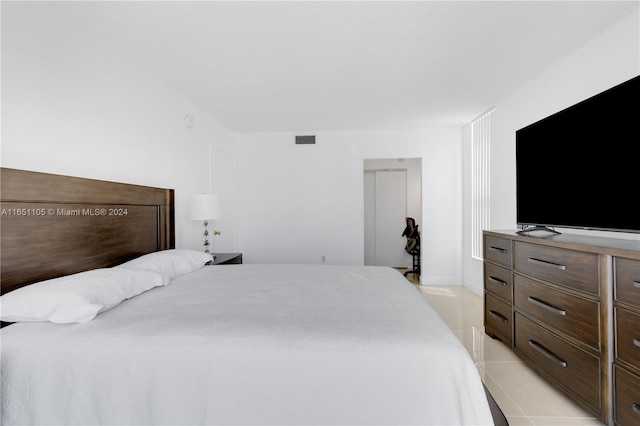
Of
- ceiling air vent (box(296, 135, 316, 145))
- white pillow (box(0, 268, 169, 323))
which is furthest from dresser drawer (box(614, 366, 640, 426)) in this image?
ceiling air vent (box(296, 135, 316, 145))

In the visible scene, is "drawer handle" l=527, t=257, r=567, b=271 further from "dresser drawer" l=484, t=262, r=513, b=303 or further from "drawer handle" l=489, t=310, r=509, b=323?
"drawer handle" l=489, t=310, r=509, b=323

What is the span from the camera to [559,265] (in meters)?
1.90

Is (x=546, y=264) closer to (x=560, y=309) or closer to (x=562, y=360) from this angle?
(x=560, y=309)

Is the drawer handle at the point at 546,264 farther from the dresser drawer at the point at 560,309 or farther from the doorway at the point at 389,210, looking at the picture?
the doorway at the point at 389,210

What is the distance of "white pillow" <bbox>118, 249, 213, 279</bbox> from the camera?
2080 mm

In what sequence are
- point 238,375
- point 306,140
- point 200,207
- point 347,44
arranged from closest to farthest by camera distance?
point 238,375 < point 347,44 < point 200,207 < point 306,140

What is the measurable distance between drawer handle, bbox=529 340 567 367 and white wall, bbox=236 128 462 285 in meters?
2.81

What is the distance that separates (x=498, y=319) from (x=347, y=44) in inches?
109

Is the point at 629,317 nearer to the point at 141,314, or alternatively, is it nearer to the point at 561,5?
the point at 561,5

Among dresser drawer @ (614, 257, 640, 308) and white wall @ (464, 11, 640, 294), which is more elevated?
white wall @ (464, 11, 640, 294)

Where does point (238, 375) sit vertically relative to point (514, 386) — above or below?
above

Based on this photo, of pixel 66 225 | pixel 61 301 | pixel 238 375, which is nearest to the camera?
pixel 238 375

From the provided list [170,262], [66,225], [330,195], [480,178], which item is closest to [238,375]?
[170,262]

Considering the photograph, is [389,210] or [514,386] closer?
[514,386]
